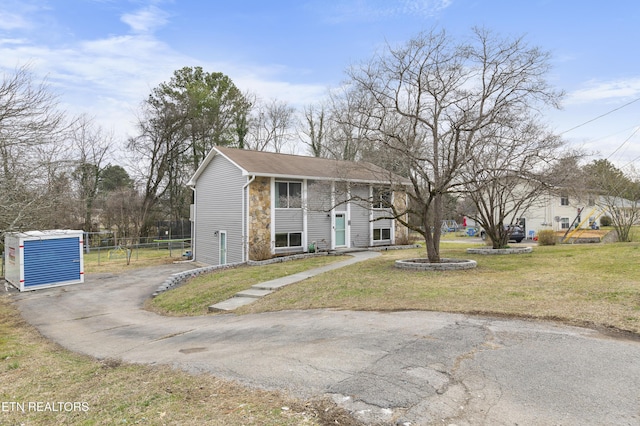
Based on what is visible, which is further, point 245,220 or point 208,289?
point 245,220

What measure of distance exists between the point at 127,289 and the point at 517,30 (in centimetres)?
1594

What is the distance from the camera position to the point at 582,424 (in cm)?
321

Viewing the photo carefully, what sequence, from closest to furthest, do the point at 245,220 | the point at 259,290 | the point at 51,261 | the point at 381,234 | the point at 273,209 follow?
the point at 259,290
the point at 51,261
the point at 245,220
the point at 273,209
the point at 381,234

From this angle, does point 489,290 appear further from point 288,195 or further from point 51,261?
point 51,261

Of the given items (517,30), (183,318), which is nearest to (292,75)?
(517,30)

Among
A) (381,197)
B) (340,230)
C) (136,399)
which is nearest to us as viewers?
(136,399)

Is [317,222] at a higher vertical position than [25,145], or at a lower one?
lower

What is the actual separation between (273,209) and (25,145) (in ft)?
37.5

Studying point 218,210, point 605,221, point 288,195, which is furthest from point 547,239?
point 605,221

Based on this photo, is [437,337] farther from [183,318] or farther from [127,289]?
[127,289]

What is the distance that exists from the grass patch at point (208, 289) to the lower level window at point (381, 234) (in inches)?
300

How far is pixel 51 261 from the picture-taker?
622 inches

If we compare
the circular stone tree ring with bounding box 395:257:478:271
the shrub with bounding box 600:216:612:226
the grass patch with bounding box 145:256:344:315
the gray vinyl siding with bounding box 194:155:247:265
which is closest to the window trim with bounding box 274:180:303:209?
the gray vinyl siding with bounding box 194:155:247:265

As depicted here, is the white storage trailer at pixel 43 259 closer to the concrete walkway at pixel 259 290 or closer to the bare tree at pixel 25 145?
the bare tree at pixel 25 145
